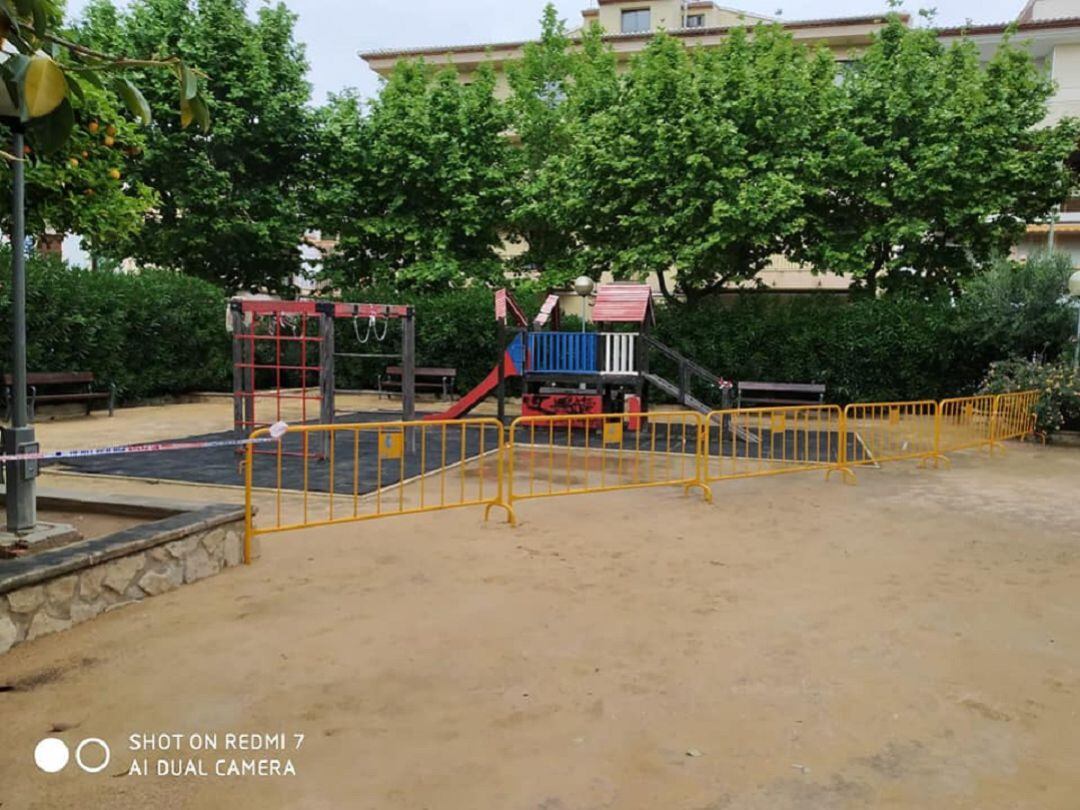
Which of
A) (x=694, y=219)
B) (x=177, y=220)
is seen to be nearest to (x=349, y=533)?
(x=694, y=219)

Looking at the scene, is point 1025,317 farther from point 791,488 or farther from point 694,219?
point 791,488

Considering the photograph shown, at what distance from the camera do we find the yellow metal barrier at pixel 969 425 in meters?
11.9

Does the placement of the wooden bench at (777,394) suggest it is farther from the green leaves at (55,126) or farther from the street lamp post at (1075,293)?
the green leaves at (55,126)

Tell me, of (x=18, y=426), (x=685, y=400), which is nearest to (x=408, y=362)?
(x=685, y=400)

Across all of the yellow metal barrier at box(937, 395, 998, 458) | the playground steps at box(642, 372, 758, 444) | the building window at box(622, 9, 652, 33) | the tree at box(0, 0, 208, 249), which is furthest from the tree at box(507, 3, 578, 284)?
the building window at box(622, 9, 652, 33)

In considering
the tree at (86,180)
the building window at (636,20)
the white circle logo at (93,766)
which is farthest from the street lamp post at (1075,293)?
the building window at (636,20)

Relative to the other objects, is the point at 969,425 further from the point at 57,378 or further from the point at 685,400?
the point at 57,378

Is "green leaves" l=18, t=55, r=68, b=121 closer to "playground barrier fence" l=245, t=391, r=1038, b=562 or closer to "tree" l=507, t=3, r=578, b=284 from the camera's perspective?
"playground barrier fence" l=245, t=391, r=1038, b=562

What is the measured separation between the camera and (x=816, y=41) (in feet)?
103

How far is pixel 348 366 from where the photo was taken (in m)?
20.9

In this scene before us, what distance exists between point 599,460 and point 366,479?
323 centimetres

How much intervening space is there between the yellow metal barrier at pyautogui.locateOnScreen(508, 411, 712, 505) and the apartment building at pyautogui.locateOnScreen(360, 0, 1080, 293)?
9.03 meters

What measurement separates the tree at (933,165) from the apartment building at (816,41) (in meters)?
2.00

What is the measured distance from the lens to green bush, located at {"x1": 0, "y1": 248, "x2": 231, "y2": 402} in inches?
584
